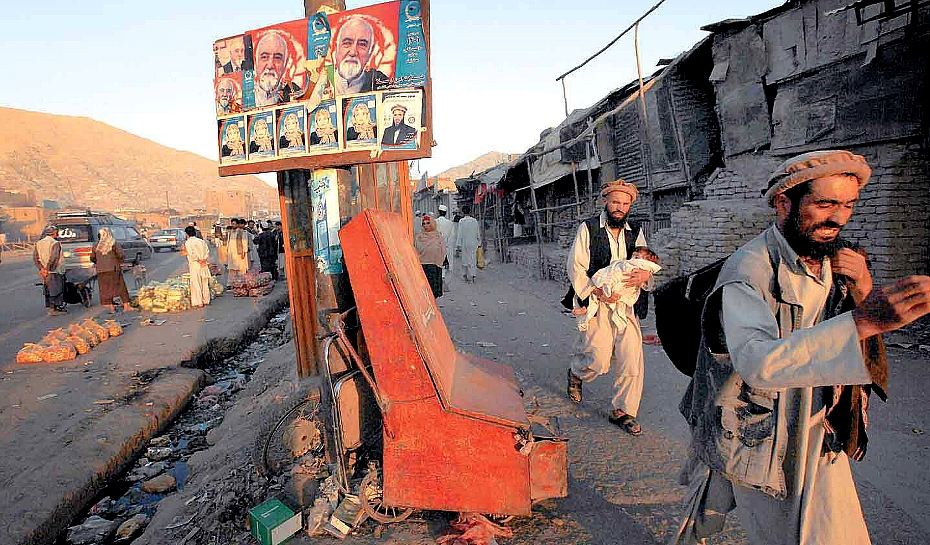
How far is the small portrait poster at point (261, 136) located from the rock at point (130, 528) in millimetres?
2700

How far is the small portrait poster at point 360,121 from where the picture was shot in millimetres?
3154

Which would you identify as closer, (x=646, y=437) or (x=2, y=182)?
(x=646, y=437)

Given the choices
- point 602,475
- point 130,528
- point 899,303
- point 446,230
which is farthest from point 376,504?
point 446,230

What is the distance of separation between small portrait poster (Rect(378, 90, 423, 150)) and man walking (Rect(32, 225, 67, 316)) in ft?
32.4

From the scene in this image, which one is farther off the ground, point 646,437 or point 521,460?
point 521,460

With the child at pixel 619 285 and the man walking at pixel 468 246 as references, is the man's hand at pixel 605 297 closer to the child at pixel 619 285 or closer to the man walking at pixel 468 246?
the child at pixel 619 285

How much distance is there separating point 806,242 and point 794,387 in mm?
466

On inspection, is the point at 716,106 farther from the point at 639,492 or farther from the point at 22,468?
the point at 22,468

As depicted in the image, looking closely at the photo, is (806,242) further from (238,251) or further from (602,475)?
(238,251)

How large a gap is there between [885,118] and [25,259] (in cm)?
2859

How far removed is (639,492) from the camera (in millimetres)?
2826

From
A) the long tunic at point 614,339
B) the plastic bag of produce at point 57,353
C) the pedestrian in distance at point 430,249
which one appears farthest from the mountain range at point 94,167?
the long tunic at point 614,339

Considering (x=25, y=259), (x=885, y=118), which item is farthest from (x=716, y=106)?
(x=25, y=259)

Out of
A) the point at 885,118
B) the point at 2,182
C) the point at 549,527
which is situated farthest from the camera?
the point at 2,182
